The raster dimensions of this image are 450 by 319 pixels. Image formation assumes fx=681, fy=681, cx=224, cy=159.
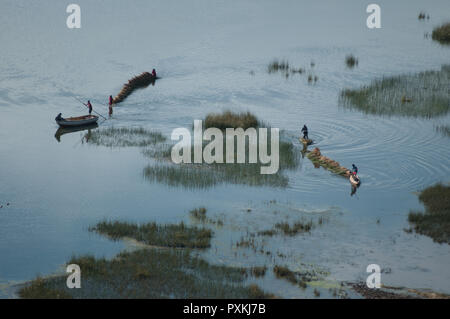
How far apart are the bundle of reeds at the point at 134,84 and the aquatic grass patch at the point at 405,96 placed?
17.3 metres

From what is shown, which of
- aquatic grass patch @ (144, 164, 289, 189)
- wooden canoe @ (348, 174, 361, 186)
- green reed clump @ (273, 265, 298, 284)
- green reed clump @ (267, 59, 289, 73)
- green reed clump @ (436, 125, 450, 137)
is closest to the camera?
green reed clump @ (273, 265, 298, 284)

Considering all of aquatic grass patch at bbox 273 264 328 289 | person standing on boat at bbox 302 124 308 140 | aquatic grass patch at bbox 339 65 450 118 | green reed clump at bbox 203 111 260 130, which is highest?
aquatic grass patch at bbox 339 65 450 118

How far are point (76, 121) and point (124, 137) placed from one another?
4.80 m

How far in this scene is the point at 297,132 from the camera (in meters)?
43.8

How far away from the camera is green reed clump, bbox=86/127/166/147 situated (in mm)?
42188

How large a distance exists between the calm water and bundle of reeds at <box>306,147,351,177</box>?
635mm

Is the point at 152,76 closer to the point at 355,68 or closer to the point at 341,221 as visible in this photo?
the point at 355,68

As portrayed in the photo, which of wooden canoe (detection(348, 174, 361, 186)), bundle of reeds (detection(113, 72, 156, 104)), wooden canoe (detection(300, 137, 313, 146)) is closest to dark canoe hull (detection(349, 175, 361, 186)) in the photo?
wooden canoe (detection(348, 174, 361, 186))

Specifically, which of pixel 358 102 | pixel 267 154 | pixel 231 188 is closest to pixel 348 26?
pixel 358 102

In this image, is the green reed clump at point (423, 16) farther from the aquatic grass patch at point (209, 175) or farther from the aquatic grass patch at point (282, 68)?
the aquatic grass patch at point (209, 175)

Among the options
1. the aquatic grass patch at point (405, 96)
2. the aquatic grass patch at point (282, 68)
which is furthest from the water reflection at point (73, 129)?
the aquatic grass patch at point (282, 68)

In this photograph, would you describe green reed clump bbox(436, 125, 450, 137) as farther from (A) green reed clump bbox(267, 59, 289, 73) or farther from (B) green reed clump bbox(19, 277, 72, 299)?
(B) green reed clump bbox(19, 277, 72, 299)

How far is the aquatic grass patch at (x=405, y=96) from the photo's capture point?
4872 centimetres

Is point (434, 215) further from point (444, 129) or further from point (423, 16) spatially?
point (423, 16)
